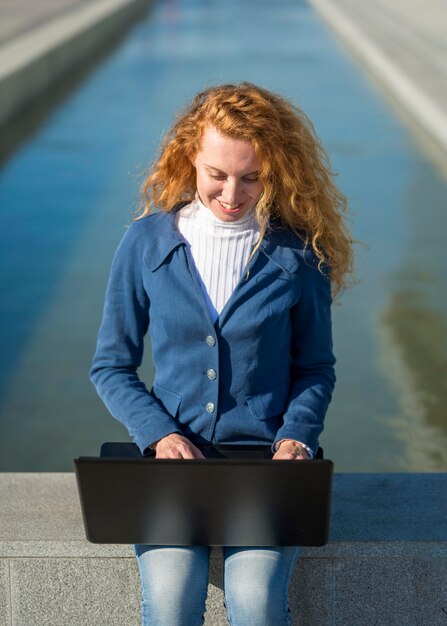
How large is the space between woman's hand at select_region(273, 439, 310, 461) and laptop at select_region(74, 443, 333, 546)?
0.18 metres

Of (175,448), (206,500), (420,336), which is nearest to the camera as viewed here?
(206,500)

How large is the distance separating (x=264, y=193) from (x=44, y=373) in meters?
3.25

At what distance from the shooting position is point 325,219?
2.71m

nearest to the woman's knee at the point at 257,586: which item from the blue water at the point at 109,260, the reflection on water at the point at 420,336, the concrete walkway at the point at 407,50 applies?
the blue water at the point at 109,260

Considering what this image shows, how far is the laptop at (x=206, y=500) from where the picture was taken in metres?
2.23

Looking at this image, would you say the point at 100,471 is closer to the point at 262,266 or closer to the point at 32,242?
the point at 262,266

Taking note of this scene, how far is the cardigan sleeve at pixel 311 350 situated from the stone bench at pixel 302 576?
304 mm

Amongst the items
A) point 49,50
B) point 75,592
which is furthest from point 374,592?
point 49,50

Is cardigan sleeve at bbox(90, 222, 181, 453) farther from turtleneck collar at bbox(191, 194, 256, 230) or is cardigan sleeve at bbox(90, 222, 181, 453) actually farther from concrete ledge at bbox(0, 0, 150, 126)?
concrete ledge at bbox(0, 0, 150, 126)

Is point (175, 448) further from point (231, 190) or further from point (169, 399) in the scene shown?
point (231, 190)

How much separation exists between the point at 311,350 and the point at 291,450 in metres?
0.28

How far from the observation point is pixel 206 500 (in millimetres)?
2299

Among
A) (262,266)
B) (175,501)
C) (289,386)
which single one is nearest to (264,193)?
(262,266)

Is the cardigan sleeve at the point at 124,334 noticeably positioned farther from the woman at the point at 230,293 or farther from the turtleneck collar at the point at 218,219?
the turtleneck collar at the point at 218,219
